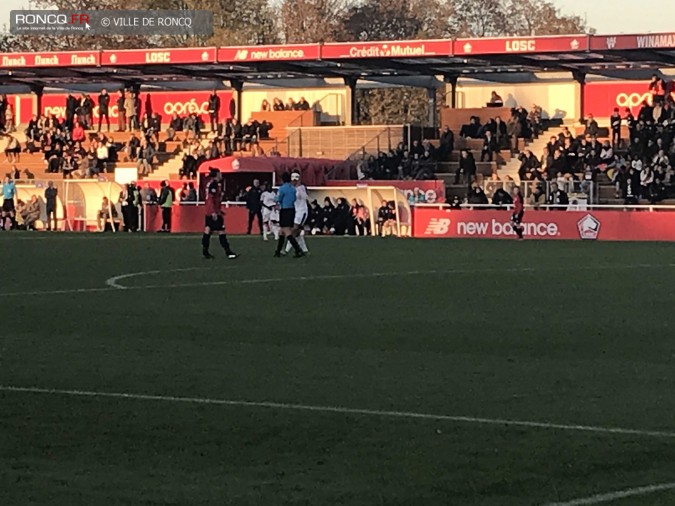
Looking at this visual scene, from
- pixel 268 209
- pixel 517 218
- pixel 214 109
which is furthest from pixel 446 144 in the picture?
pixel 268 209

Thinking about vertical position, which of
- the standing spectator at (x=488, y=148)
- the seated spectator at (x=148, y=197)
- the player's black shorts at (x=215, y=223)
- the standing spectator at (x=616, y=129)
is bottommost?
the player's black shorts at (x=215, y=223)

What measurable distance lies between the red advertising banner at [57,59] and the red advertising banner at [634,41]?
20.0 meters

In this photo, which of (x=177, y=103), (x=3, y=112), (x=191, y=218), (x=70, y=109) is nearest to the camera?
(x=191, y=218)

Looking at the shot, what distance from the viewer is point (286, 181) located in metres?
31.5

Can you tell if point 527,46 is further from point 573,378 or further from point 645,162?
point 573,378

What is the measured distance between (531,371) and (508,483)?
466 cm

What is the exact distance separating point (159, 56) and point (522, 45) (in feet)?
48.0

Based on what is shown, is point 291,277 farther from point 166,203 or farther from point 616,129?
point 616,129

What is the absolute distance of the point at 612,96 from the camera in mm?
58250

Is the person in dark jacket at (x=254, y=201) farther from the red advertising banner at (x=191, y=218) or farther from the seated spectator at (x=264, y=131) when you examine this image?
the seated spectator at (x=264, y=131)

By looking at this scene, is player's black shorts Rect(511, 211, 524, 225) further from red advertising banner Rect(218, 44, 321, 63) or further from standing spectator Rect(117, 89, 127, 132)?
standing spectator Rect(117, 89, 127, 132)

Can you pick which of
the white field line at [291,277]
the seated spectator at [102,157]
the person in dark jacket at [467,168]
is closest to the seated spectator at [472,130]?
the person in dark jacket at [467,168]

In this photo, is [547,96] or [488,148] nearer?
[488,148]

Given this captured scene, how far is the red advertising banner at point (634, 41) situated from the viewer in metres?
49.8
